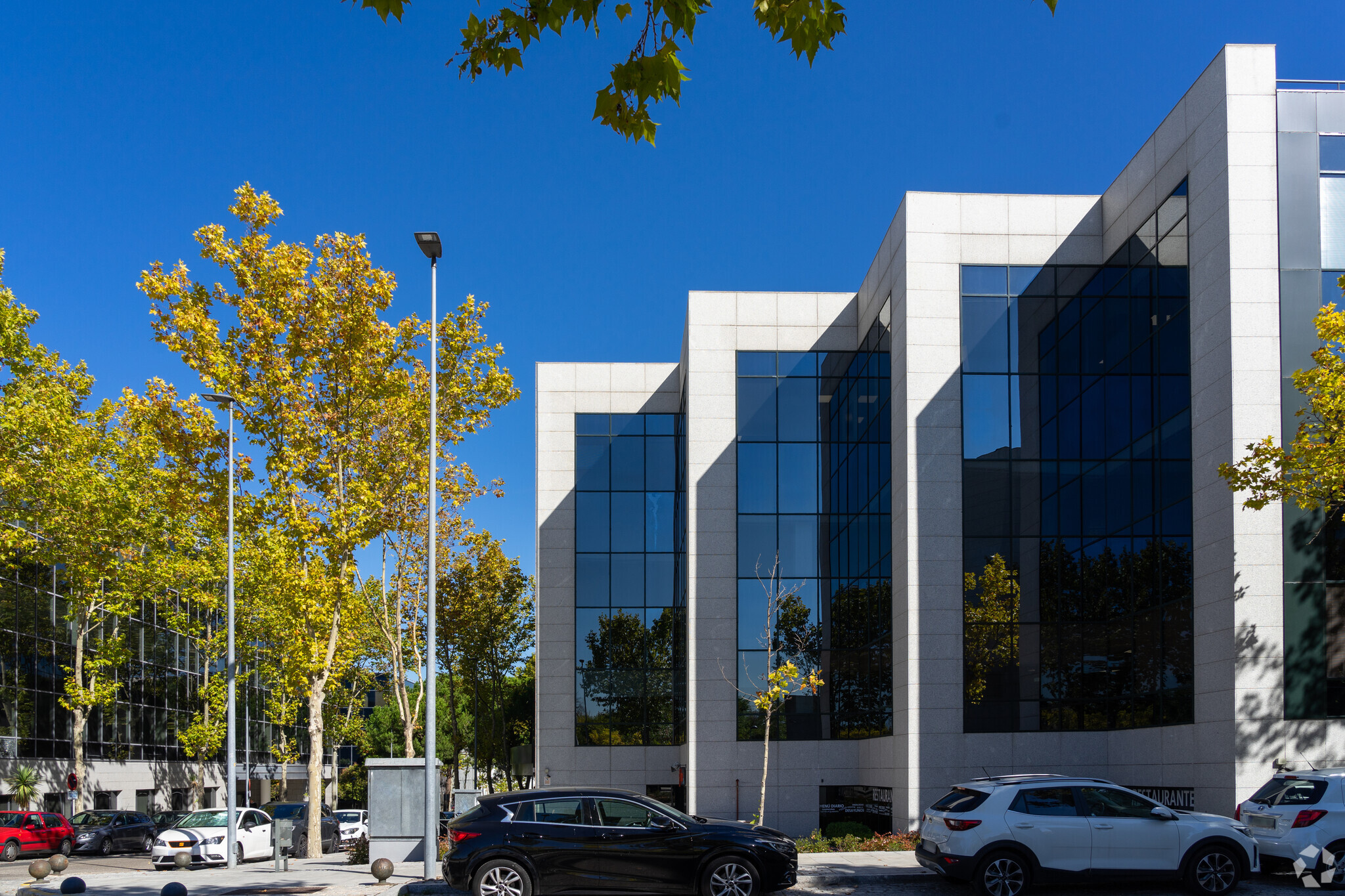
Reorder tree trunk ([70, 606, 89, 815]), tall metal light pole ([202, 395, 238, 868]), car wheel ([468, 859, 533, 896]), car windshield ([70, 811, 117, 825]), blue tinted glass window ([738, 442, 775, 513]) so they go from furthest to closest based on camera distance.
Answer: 1. tree trunk ([70, 606, 89, 815])
2. car windshield ([70, 811, 117, 825])
3. blue tinted glass window ([738, 442, 775, 513])
4. tall metal light pole ([202, 395, 238, 868])
5. car wheel ([468, 859, 533, 896])

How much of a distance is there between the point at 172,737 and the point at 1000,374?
4497 cm

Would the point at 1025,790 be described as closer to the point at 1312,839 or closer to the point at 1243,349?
→ the point at 1312,839

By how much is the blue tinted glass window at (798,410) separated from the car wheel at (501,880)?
20381 millimetres

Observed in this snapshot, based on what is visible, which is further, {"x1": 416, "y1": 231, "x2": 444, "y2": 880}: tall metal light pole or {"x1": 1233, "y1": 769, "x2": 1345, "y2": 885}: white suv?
{"x1": 416, "y1": 231, "x2": 444, "y2": 880}: tall metal light pole

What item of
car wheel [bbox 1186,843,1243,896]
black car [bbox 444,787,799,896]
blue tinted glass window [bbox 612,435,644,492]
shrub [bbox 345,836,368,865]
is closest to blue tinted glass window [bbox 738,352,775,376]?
blue tinted glass window [bbox 612,435,644,492]

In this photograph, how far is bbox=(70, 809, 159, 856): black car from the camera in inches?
1337

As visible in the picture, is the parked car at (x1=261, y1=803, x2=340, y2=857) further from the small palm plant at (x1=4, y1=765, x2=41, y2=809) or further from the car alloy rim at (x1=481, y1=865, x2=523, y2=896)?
the car alloy rim at (x1=481, y1=865, x2=523, y2=896)

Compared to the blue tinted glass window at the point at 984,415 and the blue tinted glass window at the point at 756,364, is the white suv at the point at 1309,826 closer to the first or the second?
the blue tinted glass window at the point at 984,415

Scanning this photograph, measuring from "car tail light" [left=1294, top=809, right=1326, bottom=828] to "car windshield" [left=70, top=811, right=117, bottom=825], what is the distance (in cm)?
3471

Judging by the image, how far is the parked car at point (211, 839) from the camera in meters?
27.5

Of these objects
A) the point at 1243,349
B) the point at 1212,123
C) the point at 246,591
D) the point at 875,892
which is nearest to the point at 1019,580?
the point at 1243,349

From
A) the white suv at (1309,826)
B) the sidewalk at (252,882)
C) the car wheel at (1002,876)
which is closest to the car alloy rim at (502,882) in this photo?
the sidewalk at (252,882)

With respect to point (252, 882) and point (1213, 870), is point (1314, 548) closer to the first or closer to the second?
point (1213, 870)

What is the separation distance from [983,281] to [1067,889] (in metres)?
15.4
